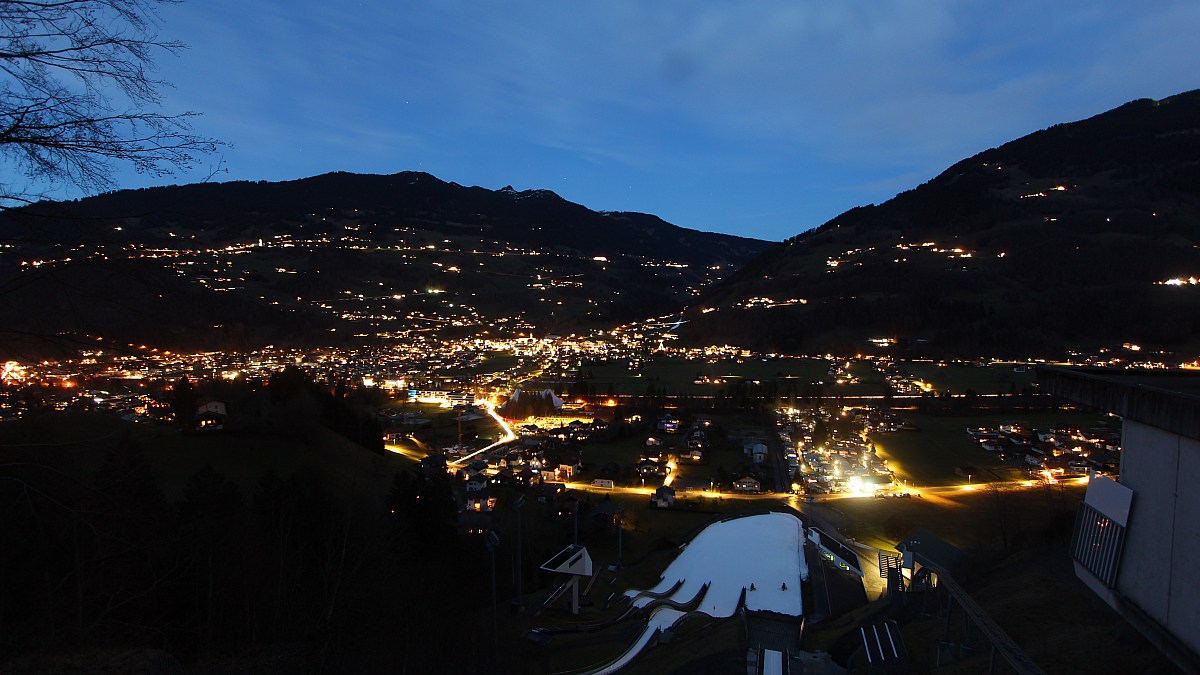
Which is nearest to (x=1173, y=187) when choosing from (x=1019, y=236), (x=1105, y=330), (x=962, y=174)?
(x=1019, y=236)

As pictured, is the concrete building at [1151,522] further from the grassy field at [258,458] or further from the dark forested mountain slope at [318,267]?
the grassy field at [258,458]

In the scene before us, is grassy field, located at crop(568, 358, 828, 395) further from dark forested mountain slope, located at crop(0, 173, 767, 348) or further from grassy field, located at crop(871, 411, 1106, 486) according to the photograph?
dark forested mountain slope, located at crop(0, 173, 767, 348)

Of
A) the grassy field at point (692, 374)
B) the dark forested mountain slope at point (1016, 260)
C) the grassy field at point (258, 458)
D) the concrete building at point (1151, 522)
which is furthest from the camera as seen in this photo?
the dark forested mountain slope at point (1016, 260)

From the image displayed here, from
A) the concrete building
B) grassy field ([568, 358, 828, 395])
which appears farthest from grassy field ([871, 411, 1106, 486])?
the concrete building

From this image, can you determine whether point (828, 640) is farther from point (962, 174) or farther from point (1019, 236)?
point (962, 174)

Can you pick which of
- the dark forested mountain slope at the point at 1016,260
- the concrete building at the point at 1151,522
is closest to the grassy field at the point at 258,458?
the concrete building at the point at 1151,522
